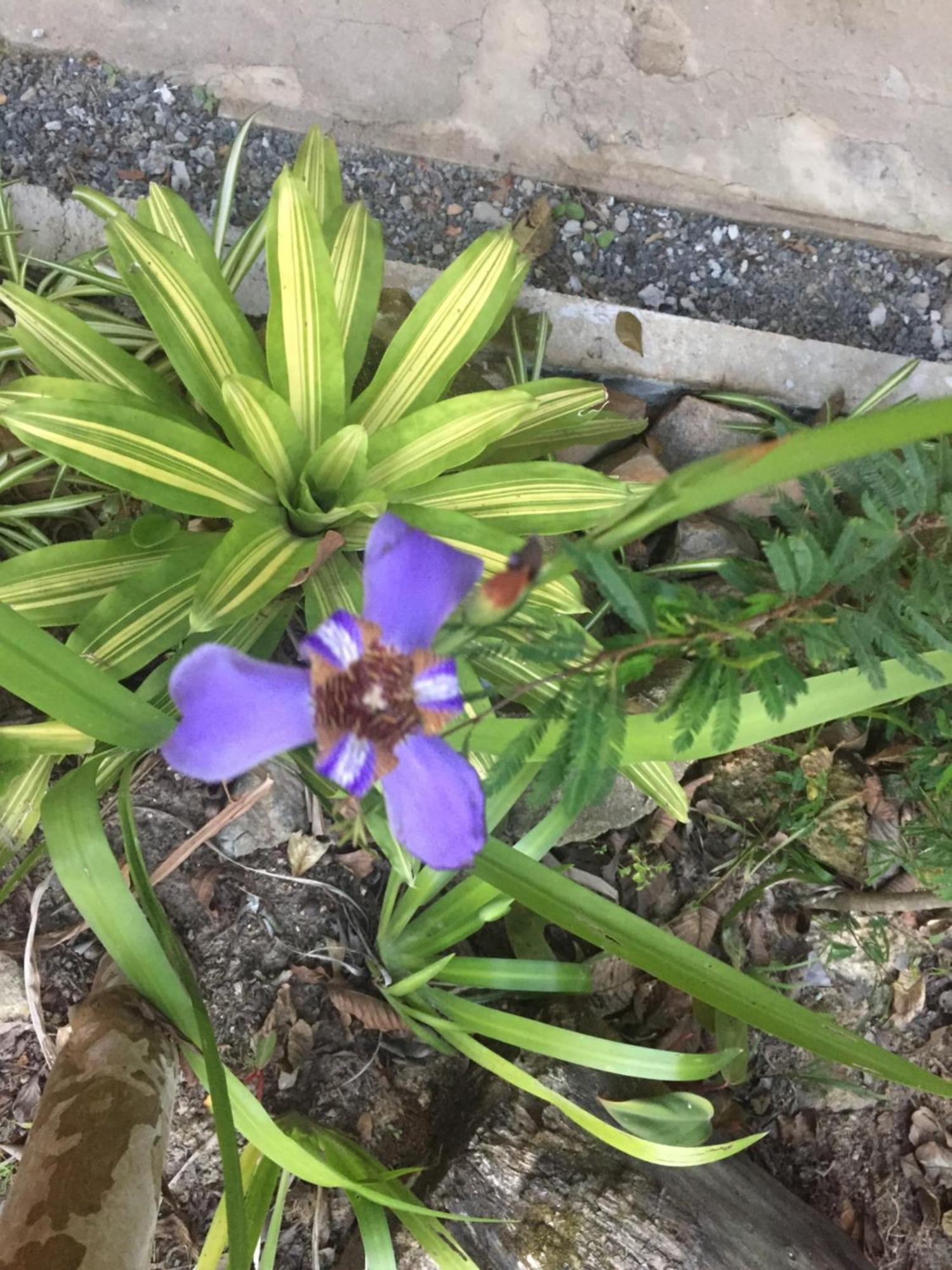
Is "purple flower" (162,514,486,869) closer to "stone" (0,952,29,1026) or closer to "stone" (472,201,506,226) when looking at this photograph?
"stone" (0,952,29,1026)

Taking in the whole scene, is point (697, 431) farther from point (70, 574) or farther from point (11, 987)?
point (11, 987)

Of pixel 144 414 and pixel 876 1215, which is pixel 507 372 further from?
pixel 876 1215

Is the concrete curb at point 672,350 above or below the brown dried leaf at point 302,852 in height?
above

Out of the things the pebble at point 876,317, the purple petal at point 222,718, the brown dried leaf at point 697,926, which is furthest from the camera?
the pebble at point 876,317

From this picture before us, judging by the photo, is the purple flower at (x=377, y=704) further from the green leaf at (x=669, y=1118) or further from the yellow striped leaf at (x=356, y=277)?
the green leaf at (x=669, y=1118)

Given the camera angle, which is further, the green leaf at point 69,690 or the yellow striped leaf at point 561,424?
the yellow striped leaf at point 561,424

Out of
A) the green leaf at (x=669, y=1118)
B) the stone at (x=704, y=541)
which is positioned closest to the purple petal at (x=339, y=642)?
the green leaf at (x=669, y=1118)

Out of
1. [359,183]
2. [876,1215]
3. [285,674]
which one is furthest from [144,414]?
[876,1215]
